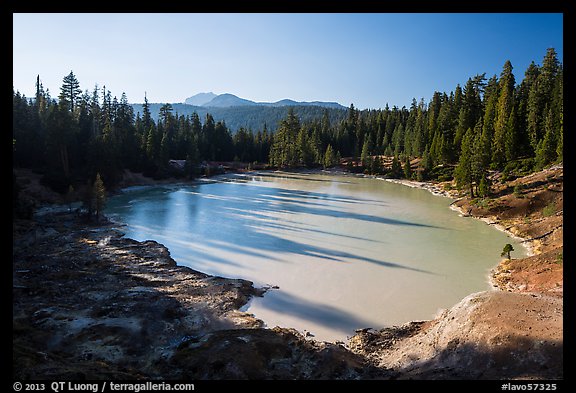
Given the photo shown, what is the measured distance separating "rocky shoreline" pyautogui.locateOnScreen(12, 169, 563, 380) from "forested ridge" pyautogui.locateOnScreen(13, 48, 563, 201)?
60.6 feet

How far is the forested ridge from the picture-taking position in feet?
156

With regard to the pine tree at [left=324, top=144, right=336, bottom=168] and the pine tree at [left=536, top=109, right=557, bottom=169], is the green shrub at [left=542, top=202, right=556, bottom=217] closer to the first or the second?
the pine tree at [left=536, top=109, right=557, bottom=169]

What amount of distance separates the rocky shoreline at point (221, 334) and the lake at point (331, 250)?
1.56m

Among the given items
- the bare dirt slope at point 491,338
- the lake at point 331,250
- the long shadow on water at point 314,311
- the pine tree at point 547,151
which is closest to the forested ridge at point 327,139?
the pine tree at point 547,151

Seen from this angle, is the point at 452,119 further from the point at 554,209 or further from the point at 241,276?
the point at 241,276

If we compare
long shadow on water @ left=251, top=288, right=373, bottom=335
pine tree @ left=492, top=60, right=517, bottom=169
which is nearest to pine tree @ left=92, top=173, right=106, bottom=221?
long shadow on water @ left=251, top=288, right=373, bottom=335

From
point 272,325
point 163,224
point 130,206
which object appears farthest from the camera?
point 130,206

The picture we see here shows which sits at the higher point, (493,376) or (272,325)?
(493,376)

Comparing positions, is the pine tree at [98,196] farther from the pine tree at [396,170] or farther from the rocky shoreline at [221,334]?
the pine tree at [396,170]

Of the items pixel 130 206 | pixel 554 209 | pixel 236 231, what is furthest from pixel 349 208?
pixel 130 206

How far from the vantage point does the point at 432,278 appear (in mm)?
19562

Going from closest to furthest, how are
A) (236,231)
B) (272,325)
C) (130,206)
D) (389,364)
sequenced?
1. (389,364)
2. (272,325)
3. (236,231)
4. (130,206)

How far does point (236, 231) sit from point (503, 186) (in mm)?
34270

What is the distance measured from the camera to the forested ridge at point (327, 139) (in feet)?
156
